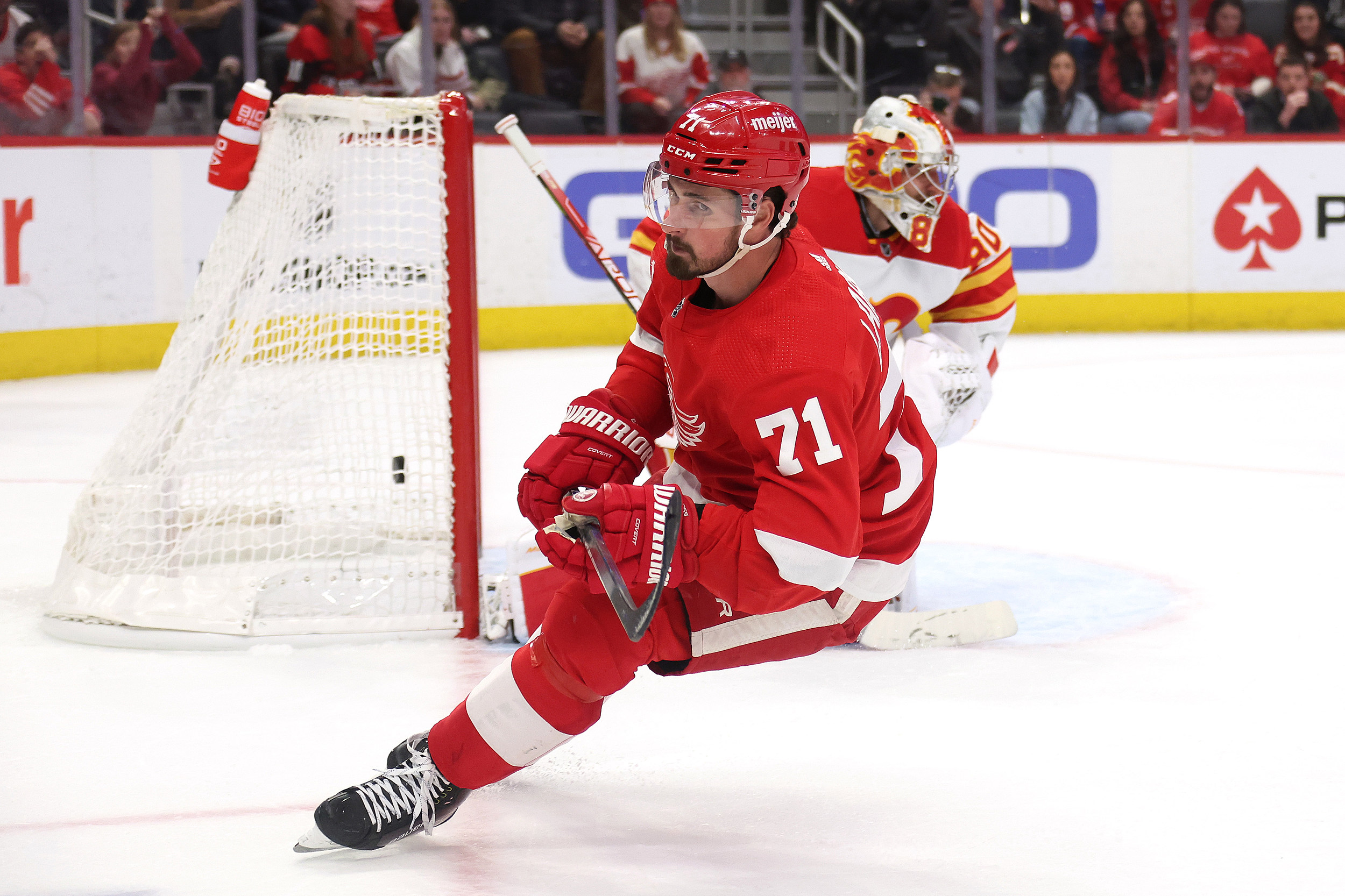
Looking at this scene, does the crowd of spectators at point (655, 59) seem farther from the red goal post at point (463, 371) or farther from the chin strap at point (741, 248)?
the chin strap at point (741, 248)

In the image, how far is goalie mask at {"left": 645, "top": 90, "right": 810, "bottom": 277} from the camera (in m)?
1.79

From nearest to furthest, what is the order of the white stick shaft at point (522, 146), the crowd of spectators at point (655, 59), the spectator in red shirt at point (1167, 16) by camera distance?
the white stick shaft at point (522, 146) → the crowd of spectators at point (655, 59) → the spectator in red shirt at point (1167, 16)

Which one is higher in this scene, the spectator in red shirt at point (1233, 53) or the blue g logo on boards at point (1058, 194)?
the spectator in red shirt at point (1233, 53)

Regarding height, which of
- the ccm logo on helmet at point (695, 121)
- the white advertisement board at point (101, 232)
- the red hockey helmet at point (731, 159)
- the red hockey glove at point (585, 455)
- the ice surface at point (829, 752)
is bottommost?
the ice surface at point (829, 752)

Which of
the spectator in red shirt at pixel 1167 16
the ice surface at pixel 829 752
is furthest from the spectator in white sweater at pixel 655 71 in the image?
the ice surface at pixel 829 752

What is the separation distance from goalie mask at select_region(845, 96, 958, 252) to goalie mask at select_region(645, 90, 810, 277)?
123cm

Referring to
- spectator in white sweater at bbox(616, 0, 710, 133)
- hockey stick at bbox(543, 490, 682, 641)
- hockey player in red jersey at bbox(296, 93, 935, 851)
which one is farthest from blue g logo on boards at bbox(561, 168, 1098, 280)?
hockey stick at bbox(543, 490, 682, 641)

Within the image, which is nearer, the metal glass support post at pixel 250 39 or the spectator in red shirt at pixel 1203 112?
the metal glass support post at pixel 250 39

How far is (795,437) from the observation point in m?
1.69

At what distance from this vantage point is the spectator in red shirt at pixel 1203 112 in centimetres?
921

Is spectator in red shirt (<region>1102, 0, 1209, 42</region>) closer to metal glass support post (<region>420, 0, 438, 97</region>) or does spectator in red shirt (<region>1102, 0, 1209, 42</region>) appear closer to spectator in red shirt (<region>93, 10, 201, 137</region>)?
metal glass support post (<region>420, 0, 438, 97</region>)

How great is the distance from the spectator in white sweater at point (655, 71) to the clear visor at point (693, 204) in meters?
7.04

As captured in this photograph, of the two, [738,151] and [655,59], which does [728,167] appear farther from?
[655,59]

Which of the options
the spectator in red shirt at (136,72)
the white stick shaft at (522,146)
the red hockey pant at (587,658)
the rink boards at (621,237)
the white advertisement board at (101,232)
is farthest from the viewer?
the spectator in red shirt at (136,72)
